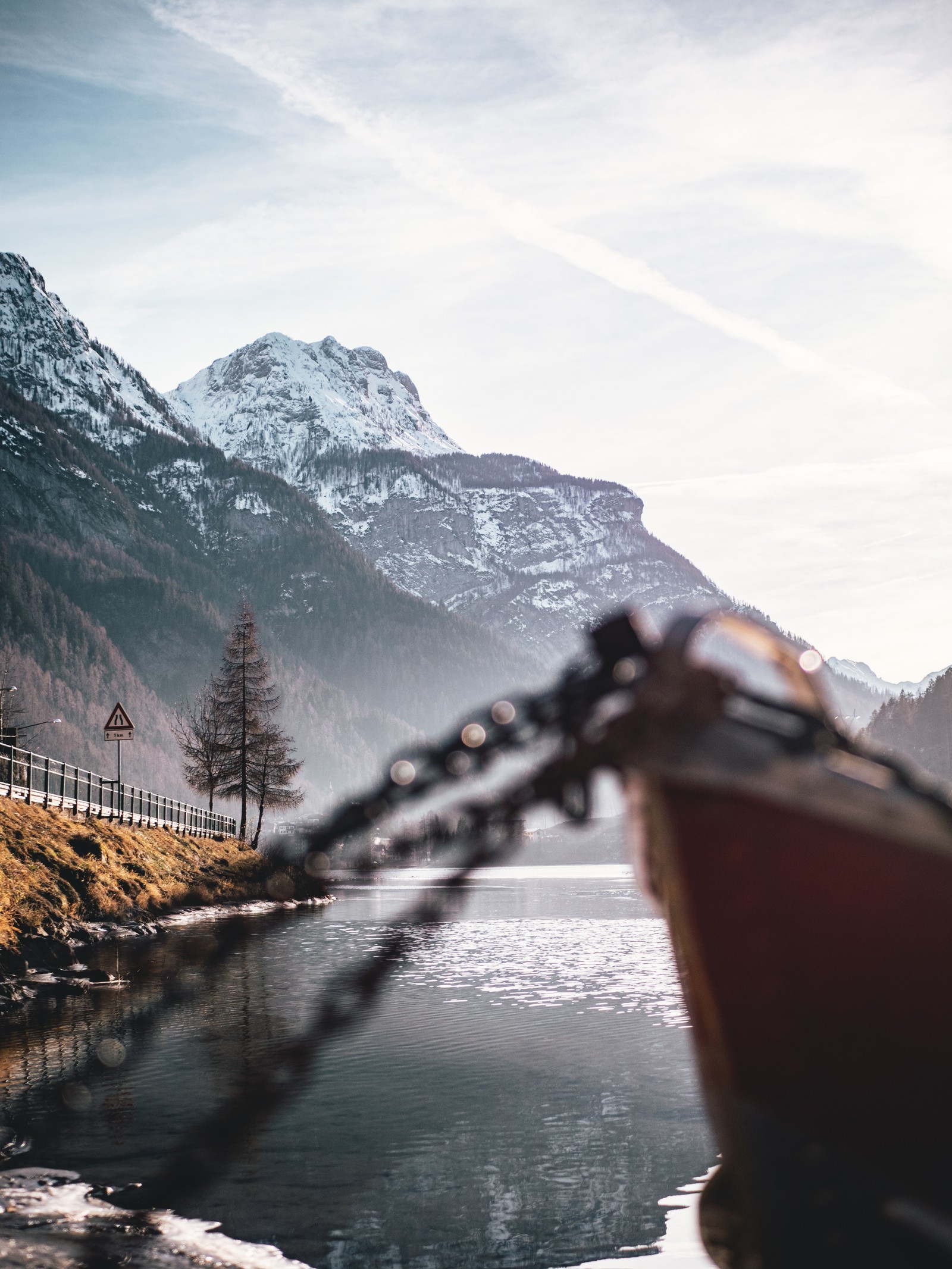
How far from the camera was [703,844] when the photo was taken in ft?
12.0

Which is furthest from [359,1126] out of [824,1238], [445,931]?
[445,931]

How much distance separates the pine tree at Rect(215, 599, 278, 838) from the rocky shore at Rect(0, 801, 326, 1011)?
1331cm

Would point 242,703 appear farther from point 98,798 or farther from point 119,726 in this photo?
point 119,726

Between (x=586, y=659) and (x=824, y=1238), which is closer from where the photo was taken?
(x=824, y=1238)

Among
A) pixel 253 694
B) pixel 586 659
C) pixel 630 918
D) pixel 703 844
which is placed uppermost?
pixel 253 694

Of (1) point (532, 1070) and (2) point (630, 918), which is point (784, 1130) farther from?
(2) point (630, 918)

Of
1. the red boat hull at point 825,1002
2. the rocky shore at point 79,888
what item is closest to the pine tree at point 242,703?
the rocky shore at point 79,888

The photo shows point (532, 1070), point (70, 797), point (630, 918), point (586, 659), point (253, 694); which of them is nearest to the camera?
point (586, 659)

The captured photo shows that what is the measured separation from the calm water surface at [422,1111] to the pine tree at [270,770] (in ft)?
115

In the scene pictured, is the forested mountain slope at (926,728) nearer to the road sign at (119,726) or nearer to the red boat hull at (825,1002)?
the road sign at (119,726)

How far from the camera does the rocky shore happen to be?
24078 millimetres

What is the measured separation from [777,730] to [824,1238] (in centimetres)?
168

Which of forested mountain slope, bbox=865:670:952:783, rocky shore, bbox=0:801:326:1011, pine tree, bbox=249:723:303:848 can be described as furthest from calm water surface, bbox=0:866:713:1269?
forested mountain slope, bbox=865:670:952:783

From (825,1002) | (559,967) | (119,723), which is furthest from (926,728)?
(825,1002)
